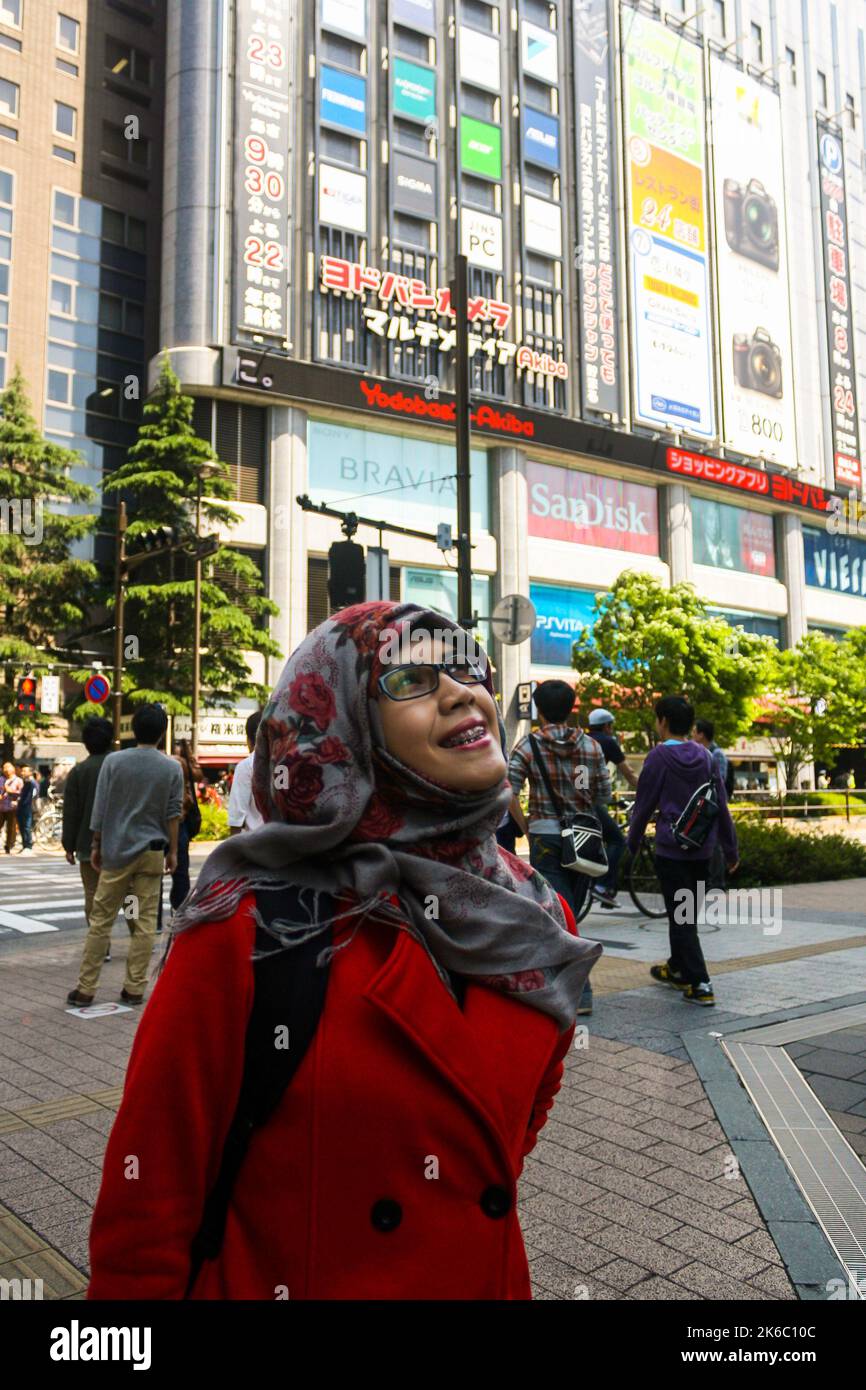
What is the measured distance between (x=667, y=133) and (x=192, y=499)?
31875 mm

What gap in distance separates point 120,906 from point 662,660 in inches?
1079

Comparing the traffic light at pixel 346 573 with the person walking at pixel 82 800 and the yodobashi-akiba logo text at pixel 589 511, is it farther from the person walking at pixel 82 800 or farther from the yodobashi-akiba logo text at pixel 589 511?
the yodobashi-akiba logo text at pixel 589 511

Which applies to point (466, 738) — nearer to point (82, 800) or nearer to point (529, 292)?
point (82, 800)

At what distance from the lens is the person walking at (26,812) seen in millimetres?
20859

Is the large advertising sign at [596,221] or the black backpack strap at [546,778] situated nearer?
the black backpack strap at [546,778]

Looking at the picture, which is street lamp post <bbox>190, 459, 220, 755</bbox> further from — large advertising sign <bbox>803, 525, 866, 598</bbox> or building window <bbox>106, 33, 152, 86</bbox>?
large advertising sign <bbox>803, 525, 866, 598</bbox>

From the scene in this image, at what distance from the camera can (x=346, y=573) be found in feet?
29.0

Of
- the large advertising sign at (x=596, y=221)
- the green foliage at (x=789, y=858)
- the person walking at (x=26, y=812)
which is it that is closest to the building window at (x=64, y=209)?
the large advertising sign at (x=596, y=221)

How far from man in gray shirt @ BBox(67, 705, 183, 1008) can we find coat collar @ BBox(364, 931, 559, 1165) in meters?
5.31

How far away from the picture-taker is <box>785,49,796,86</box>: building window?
179 ft

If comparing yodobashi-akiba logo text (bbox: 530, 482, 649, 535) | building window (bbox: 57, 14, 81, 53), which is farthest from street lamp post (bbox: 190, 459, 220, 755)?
building window (bbox: 57, 14, 81, 53)

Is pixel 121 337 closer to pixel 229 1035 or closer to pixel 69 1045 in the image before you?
pixel 69 1045

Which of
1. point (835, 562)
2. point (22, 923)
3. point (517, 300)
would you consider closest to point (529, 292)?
point (517, 300)
